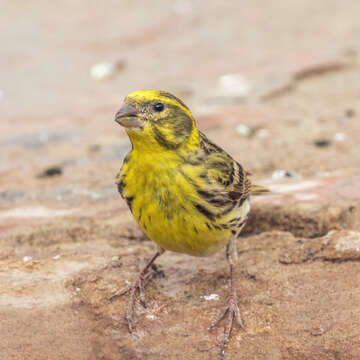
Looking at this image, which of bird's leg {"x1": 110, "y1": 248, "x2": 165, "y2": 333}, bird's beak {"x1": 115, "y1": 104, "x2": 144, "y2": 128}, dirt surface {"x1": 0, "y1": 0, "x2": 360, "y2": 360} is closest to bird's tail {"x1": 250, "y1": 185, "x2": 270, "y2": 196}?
dirt surface {"x1": 0, "y1": 0, "x2": 360, "y2": 360}

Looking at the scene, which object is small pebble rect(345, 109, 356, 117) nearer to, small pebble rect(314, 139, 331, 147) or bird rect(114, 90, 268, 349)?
small pebble rect(314, 139, 331, 147)

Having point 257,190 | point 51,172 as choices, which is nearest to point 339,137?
point 257,190

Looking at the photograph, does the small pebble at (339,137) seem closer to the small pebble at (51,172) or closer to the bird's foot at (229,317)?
the small pebble at (51,172)

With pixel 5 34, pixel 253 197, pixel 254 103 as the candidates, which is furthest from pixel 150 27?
pixel 253 197

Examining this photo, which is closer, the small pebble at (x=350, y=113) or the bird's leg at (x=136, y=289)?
the bird's leg at (x=136, y=289)

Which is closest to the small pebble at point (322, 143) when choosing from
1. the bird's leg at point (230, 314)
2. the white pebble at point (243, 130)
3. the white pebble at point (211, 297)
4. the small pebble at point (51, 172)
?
the white pebble at point (243, 130)
